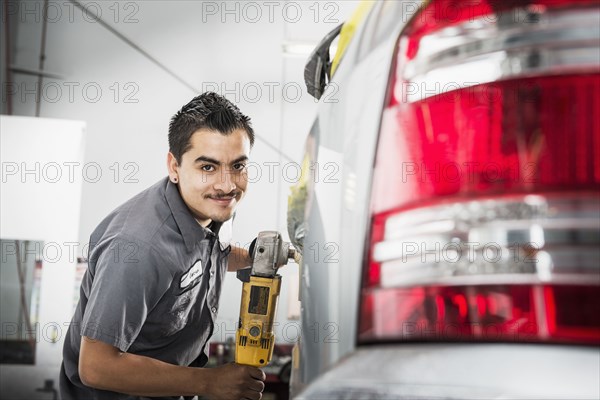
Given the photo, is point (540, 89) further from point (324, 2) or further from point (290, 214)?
point (324, 2)

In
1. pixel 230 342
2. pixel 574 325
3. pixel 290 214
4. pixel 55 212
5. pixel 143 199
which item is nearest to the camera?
pixel 574 325

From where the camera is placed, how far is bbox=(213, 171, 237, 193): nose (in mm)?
1981

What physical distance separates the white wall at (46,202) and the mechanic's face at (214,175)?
2.66 meters

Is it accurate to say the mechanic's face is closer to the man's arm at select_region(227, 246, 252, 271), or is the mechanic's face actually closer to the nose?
the nose

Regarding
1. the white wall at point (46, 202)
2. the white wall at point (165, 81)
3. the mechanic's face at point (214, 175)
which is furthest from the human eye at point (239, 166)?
the white wall at point (165, 81)

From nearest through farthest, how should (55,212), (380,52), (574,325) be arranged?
1. (574,325)
2. (380,52)
3. (55,212)

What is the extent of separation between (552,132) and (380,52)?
0.67ft

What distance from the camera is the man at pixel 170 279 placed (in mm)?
1729

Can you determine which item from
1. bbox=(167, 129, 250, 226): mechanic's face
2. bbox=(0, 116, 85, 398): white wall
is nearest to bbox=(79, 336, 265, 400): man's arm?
bbox=(167, 129, 250, 226): mechanic's face

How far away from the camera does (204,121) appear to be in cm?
205

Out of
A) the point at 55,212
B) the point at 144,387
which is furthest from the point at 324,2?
the point at 144,387

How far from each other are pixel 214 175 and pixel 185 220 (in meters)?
0.16

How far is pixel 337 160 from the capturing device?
73 centimetres

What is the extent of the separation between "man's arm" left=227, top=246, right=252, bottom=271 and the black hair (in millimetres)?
381
